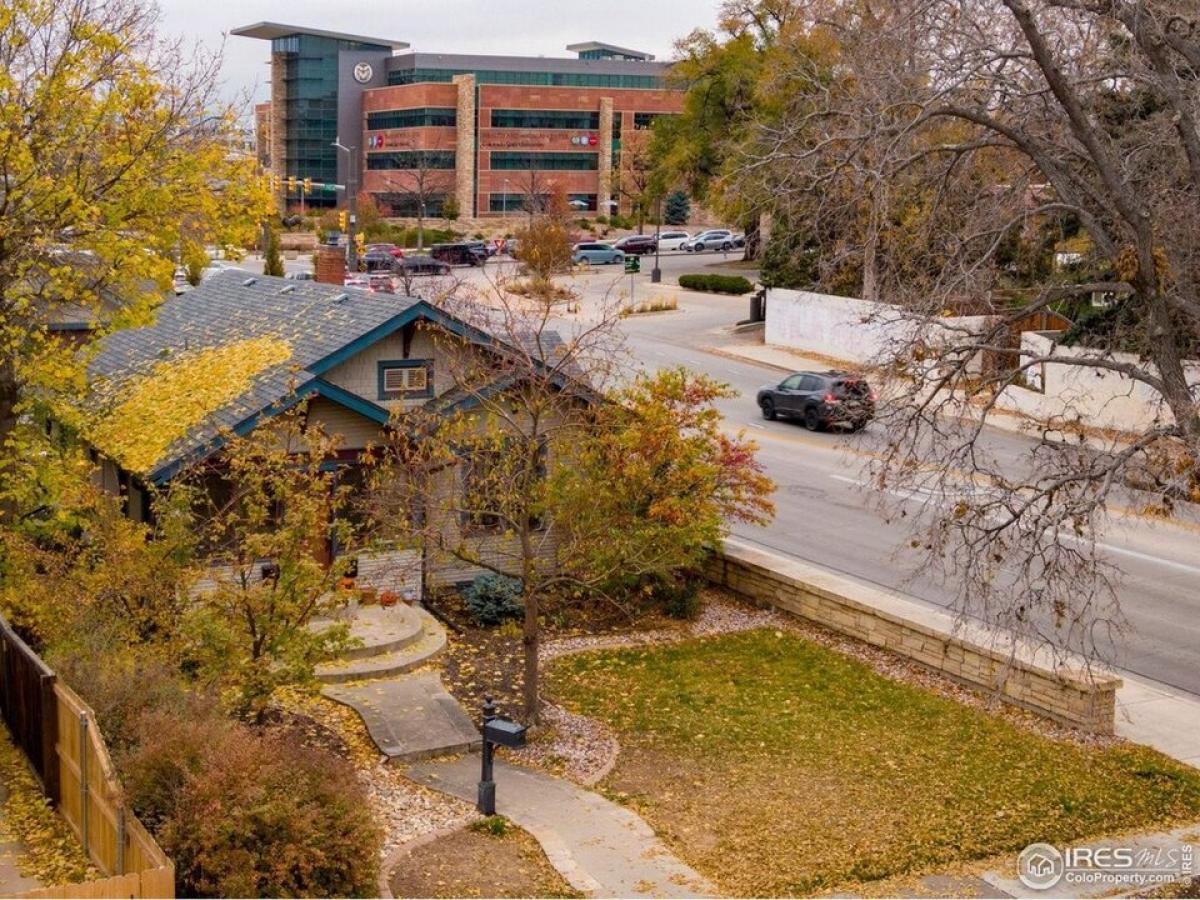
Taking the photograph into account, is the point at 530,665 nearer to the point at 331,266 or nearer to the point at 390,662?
the point at 390,662

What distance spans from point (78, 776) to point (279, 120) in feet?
384

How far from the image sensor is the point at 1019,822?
14195mm

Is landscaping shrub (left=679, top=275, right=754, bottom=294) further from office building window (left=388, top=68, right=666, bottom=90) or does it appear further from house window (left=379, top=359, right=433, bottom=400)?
office building window (left=388, top=68, right=666, bottom=90)

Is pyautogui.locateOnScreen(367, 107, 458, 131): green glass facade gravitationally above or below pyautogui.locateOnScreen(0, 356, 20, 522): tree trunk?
above

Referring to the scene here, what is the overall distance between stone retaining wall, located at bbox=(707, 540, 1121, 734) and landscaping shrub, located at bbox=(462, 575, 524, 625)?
12.5ft

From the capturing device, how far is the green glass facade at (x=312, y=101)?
395ft

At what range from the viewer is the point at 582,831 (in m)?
13.7

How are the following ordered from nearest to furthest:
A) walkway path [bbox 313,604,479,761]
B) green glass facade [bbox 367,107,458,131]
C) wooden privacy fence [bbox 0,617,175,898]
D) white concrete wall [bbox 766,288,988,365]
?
wooden privacy fence [bbox 0,617,175,898], walkway path [bbox 313,604,479,761], white concrete wall [bbox 766,288,988,365], green glass facade [bbox 367,107,458,131]

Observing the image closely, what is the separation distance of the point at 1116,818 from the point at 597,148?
103453mm

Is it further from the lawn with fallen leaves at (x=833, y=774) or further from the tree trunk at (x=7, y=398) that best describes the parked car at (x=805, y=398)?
the tree trunk at (x=7, y=398)

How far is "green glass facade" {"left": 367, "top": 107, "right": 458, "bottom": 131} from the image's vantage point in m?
110

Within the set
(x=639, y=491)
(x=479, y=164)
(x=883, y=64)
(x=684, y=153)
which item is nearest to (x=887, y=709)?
(x=639, y=491)

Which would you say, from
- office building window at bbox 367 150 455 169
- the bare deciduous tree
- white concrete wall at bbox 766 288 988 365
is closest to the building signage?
office building window at bbox 367 150 455 169

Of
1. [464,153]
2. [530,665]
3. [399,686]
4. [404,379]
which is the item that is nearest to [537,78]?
[464,153]
